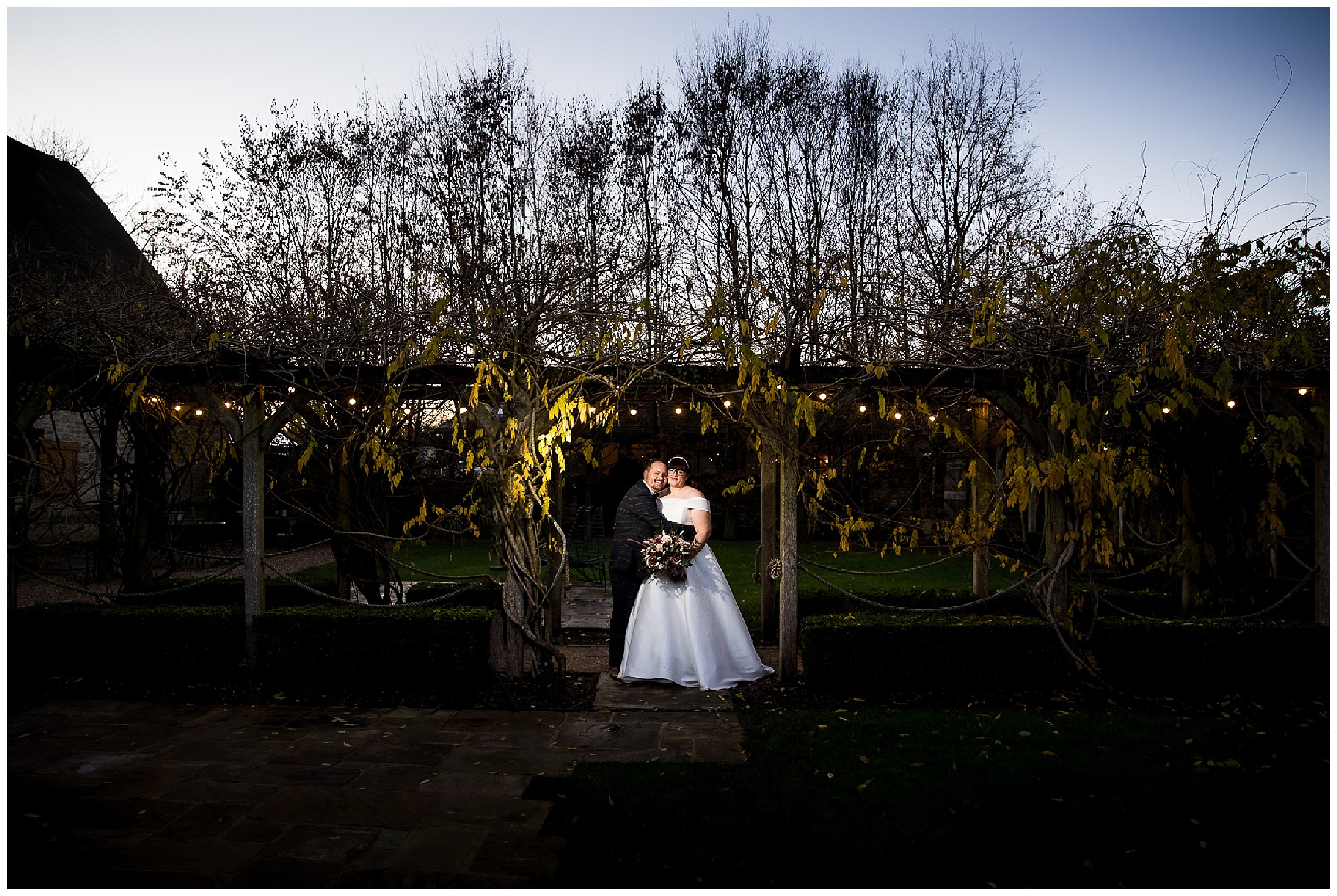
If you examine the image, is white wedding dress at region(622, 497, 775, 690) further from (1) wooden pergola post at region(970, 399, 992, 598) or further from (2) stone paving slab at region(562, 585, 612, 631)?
(1) wooden pergola post at region(970, 399, 992, 598)

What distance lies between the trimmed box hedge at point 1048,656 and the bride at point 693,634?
0.63m

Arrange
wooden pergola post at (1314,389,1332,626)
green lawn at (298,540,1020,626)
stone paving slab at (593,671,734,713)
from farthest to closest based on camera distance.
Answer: green lawn at (298,540,1020,626) < wooden pergola post at (1314,389,1332,626) < stone paving slab at (593,671,734,713)

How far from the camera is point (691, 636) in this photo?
6.10 metres

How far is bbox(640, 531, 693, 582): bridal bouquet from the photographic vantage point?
240 inches

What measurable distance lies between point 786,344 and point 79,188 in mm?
18887

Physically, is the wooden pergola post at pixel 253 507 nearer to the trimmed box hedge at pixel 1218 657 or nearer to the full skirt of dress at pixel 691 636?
the full skirt of dress at pixel 691 636

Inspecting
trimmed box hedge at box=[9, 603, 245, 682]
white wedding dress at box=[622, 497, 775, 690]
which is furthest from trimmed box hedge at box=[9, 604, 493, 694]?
white wedding dress at box=[622, 497, 775, 690]

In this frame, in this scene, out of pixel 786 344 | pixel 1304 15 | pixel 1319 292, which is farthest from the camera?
pixel 786 344

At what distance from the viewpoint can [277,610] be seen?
612 cm

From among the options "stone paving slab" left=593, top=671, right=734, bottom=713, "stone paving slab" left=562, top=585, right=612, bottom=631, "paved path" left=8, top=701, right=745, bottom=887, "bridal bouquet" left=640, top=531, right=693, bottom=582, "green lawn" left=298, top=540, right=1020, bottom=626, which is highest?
"bridal bouquet" left=640, top=531, right=693, bottom=582

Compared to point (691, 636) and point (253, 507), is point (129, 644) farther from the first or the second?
point (691, 636)

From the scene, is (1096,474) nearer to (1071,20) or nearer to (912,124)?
(1071,20)

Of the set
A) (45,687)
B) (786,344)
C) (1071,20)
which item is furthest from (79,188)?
(1071,20)

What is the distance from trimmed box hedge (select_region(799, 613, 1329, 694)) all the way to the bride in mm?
Answer: 632
